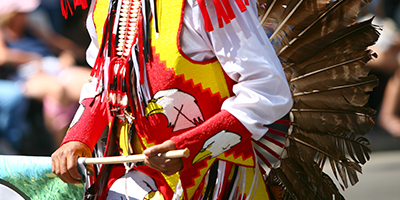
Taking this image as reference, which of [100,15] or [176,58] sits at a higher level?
[100,15]

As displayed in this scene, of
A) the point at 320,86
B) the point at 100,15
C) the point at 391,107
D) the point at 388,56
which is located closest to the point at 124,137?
the point at 100,15

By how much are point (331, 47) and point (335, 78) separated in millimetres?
103

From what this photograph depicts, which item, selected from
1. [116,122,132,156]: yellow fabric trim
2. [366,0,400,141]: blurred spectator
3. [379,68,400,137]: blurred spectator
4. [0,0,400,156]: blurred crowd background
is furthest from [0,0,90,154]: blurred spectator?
[379,68,400,137]: blurred spectator

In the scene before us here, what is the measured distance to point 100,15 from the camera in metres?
1.28

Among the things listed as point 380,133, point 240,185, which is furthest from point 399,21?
point 240,185

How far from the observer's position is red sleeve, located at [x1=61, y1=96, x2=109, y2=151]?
127 centimetres

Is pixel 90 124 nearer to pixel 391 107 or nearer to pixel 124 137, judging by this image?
pixel 124 137

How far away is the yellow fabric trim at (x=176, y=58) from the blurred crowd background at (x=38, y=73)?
2.38 meters

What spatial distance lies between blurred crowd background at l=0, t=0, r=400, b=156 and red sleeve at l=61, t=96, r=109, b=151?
7.17ft

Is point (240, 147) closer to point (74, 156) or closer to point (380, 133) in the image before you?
point (74, 156)

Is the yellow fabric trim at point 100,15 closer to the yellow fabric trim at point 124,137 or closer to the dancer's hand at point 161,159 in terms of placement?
the yellow fabric trim at point 124,137

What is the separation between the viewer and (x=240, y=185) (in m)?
1.23

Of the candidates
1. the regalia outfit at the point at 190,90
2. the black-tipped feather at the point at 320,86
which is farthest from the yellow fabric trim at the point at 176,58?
the black-tipped feather at the point at 320,86

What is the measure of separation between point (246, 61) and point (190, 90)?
0.57 ft
